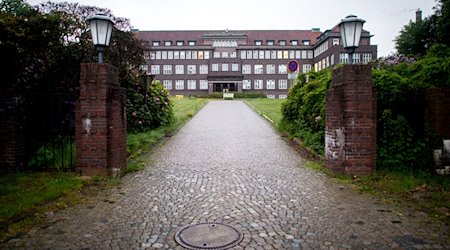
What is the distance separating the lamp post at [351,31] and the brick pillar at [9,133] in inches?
282

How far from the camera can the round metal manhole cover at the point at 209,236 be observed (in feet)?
13.2

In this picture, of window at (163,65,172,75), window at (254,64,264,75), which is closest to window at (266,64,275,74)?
window at (254,64,264,75)

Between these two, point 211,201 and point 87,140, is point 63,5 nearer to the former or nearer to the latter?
point 87,140

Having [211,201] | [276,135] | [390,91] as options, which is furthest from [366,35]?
[211,201]

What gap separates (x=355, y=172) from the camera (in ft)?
24.0

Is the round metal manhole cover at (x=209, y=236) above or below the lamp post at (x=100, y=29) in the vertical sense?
below

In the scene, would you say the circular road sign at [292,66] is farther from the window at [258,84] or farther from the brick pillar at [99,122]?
the window at [258,84]

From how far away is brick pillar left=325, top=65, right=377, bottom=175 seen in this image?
7160 mm

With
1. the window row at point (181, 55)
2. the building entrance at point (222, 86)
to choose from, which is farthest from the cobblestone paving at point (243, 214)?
the window row at point (181, 55)

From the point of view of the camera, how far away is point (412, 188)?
6367 mm

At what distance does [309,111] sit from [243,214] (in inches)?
291

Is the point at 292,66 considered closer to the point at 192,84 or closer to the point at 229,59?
the point at 229,59

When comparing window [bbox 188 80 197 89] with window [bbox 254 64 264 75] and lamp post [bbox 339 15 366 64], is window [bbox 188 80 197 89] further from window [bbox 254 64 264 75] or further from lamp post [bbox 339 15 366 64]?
lamp post [bbox 339 15 366 64]

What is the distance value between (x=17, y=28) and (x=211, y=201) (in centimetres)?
571
